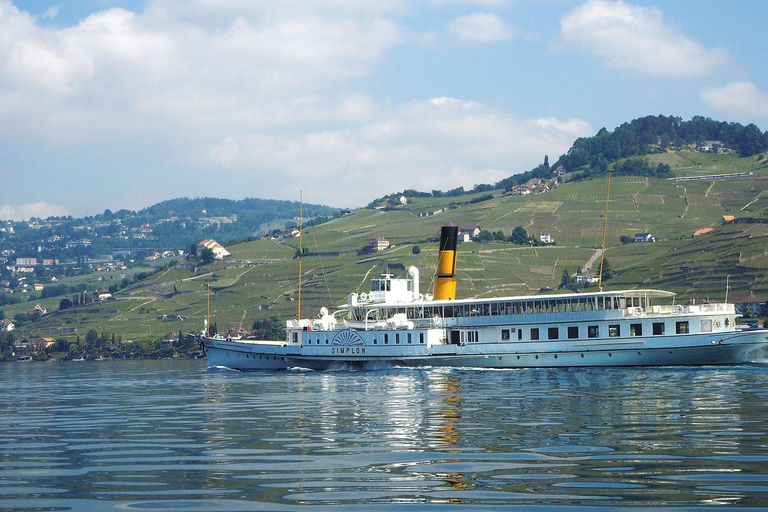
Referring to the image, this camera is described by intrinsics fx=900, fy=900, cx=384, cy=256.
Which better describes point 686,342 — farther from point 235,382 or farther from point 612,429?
point 612,429

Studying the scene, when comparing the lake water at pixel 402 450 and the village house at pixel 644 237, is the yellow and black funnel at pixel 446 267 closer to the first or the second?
the lake water at pixel 402 450

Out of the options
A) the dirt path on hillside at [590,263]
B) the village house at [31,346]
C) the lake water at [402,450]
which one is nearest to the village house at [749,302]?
the dirt path on hillside at [590,263]

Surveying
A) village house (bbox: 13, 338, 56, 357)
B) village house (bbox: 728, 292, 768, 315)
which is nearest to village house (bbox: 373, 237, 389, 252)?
village house (bbox: 13, 338, 56, 357)

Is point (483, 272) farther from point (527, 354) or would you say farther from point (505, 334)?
point (527, 354)

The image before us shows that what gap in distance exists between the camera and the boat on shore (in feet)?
171

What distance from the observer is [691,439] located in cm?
2175

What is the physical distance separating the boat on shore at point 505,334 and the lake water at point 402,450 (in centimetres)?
1138

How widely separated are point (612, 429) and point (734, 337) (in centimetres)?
3024

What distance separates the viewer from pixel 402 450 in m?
21.4

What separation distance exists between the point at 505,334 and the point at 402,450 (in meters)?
36.7

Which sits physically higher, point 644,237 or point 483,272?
point 644,237

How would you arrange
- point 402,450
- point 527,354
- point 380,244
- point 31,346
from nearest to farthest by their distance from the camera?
1. point 402,450
2. point 527,354
3. point 31,346
4. point 380,244

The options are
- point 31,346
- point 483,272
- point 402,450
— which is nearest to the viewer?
point 402,450

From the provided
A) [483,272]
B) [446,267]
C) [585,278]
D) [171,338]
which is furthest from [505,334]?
[483,272]
